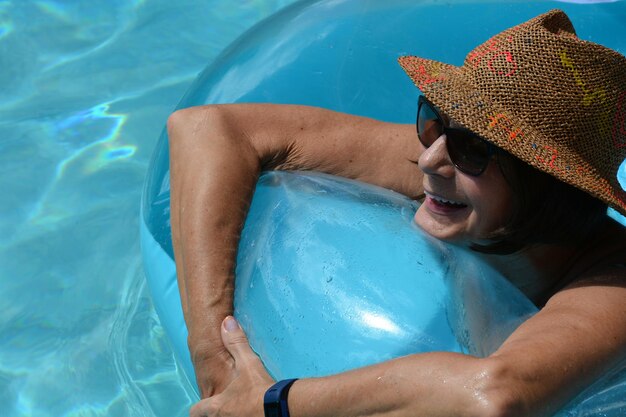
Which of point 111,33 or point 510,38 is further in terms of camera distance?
point 111,33

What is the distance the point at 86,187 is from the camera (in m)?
3.24

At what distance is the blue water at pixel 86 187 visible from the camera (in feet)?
8.50

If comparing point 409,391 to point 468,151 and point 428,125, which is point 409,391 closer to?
point 468,151

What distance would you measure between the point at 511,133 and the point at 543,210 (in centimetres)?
19

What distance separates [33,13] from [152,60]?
676mm

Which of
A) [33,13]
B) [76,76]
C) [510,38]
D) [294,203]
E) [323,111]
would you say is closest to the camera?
[510,38]

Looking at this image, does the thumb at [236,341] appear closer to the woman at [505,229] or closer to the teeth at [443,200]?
the woman at [505,229]

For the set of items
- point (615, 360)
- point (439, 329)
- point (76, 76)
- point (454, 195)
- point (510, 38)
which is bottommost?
point (76, 76)

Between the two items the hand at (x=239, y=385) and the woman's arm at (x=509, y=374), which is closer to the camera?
the woman's arm at (x=509, y=374)

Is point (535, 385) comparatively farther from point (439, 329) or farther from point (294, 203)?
point (294, 203)

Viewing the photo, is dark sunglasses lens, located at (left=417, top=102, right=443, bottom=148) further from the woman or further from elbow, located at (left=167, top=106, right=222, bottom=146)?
elbow, located at (left=167, top=106, right=222, bottom=146)

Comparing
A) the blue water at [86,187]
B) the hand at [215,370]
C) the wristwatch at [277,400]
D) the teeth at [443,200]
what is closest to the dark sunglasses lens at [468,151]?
the teeth at [443,200]

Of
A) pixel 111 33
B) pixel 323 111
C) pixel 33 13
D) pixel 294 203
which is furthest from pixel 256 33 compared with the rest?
pixel 33 13

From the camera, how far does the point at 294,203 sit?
80.1 inches
